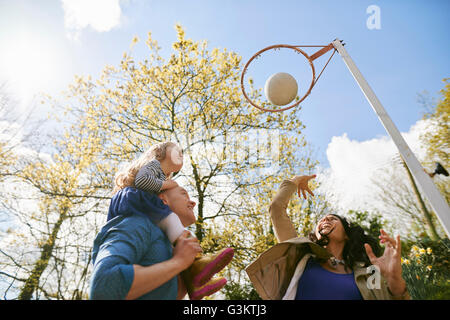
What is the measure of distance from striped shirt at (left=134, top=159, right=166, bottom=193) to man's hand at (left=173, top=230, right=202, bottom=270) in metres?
0.52

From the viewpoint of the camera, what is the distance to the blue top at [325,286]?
2.04 meters

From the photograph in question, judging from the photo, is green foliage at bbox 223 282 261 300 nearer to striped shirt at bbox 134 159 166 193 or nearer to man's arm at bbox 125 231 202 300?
striped shirt at bbox 134 159 166 193

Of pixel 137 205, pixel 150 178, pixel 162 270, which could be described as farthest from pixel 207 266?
pixel 150 178

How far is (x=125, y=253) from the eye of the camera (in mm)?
1258

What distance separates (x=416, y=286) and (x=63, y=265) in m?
11.5

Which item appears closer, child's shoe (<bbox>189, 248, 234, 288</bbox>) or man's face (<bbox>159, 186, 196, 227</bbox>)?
child's shoe (<bbox>189, 248, 234, 288</bbox>)

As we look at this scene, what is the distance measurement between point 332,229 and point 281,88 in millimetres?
1762

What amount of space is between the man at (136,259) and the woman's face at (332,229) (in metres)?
1.80

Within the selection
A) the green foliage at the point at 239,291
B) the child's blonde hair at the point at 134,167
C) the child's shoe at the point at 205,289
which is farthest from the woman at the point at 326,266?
the green foliage at the point at 239,291

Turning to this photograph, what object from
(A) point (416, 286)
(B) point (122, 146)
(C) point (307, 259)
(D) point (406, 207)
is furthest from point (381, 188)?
(C) point (307, 259)

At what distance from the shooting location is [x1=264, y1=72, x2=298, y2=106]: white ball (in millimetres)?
3053

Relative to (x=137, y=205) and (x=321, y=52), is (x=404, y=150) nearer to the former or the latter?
(x=321, y=52)

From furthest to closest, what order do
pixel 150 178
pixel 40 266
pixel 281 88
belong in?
pixel 40 266 → pixel 281 88 → pixel 150 178

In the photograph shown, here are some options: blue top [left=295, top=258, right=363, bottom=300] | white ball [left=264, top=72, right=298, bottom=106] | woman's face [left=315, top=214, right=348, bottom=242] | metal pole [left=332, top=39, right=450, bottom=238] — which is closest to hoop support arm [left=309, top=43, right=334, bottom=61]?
metal pole [left=332, top=39, right=450, bottom=238]
